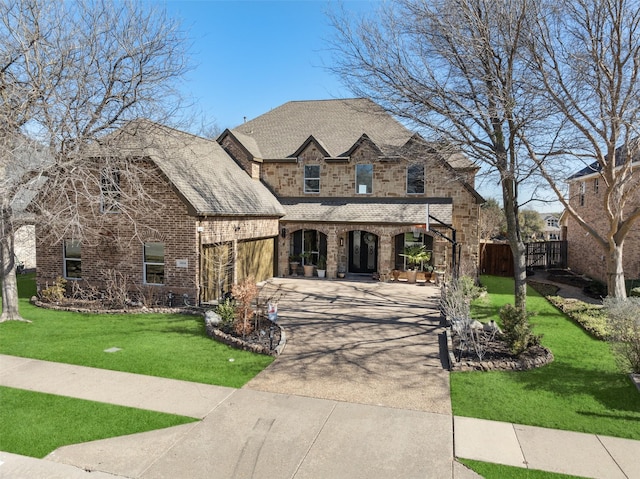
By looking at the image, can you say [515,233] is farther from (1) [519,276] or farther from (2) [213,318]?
(2) [213,318]

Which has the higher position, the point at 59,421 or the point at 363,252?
the point at 363,252

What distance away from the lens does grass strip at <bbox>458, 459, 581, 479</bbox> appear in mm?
5277

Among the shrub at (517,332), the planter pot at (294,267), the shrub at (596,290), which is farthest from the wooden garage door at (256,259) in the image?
the shrub at (596,290)

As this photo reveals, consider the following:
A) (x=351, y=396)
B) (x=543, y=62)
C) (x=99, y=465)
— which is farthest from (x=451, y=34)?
(x=99, y=465)

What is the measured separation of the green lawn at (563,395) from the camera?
6.75 m

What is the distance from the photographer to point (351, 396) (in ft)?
25.2

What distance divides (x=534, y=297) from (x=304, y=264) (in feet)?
35.1

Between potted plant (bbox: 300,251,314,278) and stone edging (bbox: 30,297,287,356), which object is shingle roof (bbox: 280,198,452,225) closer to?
potted plant (bbox: 300,251,314,278)

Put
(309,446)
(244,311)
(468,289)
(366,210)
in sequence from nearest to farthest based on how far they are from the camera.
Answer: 1. (309,446)
2. (244,311)
3. (468,289)
4. (366,210)

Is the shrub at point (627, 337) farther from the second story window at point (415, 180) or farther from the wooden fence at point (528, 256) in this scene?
the wooden fence at point (528, 256)

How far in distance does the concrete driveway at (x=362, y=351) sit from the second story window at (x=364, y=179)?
6.45 metres

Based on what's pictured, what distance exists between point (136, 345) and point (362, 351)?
5.39 m

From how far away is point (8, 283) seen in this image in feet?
41.5

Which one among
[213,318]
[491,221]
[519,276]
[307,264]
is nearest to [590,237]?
[519,276]
